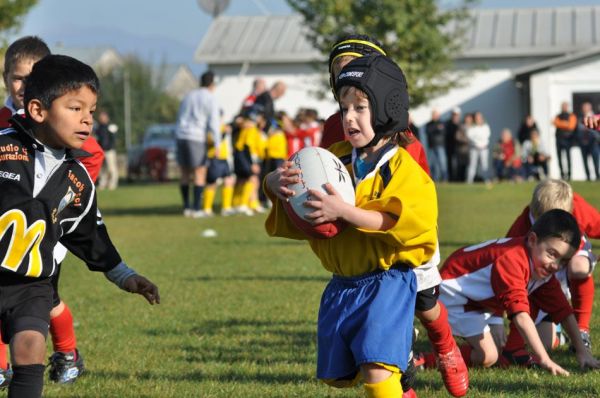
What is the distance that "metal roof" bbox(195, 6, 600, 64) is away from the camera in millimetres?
39312

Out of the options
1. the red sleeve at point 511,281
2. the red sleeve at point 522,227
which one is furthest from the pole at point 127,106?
the red sleeve at point 511,281

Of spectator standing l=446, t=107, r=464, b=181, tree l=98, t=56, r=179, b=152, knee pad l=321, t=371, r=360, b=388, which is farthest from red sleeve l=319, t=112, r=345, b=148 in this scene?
tree l=98, t=56, r=179, b=152

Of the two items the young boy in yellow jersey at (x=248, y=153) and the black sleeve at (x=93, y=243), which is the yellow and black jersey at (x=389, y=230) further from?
the young boy in yellow jersey at (x=248, y=153)

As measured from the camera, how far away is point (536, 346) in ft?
18.6

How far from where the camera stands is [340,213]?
3961mm

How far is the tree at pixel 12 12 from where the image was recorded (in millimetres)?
27031

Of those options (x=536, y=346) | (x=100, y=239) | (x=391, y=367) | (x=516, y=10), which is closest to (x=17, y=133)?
(x=100, y=239)

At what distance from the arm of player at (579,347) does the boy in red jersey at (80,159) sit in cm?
278

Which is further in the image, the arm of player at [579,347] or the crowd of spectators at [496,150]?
the crowd of spectators at [496,150]

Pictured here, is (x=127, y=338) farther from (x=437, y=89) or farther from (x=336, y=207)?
(x=437, y=89)

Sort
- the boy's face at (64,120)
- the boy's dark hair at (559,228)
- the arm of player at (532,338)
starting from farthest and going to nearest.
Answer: the boy's dark hair at (559,228), the arm of player at (532,338), the boy's face at (64,120)

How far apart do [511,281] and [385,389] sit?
6.53 ft

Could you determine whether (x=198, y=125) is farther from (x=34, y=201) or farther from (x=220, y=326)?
(x=34, y=201)

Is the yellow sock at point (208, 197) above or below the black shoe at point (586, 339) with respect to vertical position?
below
